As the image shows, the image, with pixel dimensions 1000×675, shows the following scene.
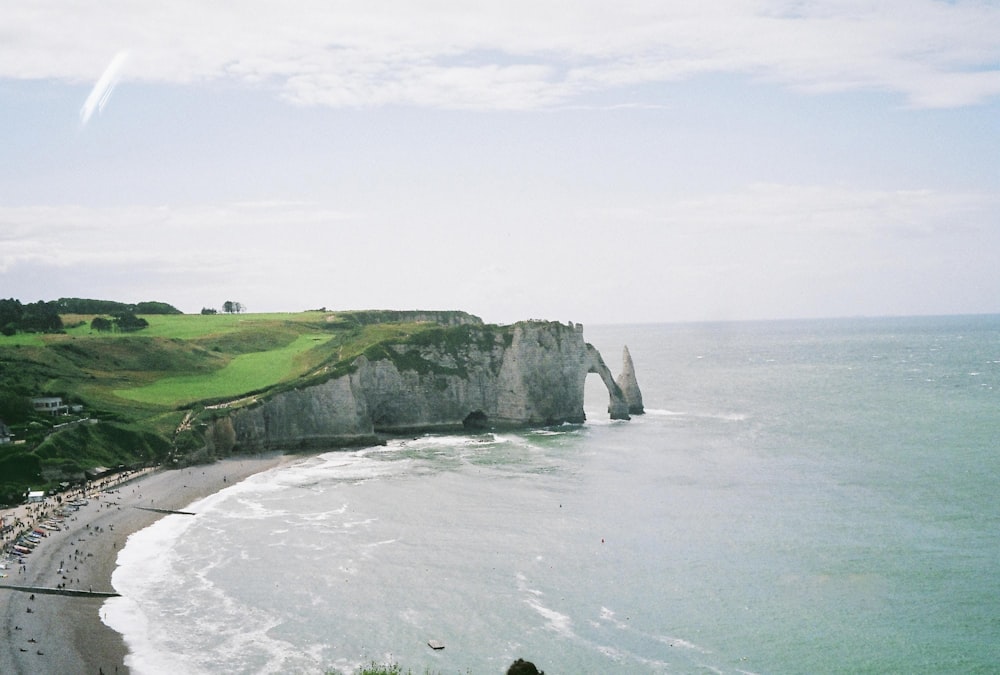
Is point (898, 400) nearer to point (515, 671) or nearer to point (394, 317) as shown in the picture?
point (394, 317)

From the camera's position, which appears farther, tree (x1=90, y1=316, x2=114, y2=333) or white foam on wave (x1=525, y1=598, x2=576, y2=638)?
tree (x1=90, y1=316, x2=114, y2=333)

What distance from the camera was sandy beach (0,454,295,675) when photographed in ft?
134

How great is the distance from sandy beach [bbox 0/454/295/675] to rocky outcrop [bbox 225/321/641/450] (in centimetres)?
2181

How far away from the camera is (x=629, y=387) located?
11656 cm

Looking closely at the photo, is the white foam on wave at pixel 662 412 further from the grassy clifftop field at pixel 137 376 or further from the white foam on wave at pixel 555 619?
the white foam on wave at pixel 555 619

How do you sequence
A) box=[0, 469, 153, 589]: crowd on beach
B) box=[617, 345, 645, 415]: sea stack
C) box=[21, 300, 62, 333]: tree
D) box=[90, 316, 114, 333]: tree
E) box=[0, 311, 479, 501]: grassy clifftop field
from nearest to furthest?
box=[0, 469, 153, 589]: crowd on beach
box=[0, 311, 479, 501]: grassy clifftop field
box=[617, 345, 645, 415]: sea stack
box=[21, 300, 62, 333]: tree
box=[90, 316, 114, 333]: tree

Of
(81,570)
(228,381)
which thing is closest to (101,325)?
(228,381)

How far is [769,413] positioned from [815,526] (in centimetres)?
5909

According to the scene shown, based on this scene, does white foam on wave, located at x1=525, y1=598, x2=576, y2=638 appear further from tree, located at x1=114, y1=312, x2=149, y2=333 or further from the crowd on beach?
tree, located at x1=114, y1=312, x2=149, y2=333

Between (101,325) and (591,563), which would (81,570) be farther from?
(101,325)

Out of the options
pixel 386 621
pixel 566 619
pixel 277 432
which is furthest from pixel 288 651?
pixel 277 432

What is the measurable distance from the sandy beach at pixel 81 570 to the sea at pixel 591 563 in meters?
1.44

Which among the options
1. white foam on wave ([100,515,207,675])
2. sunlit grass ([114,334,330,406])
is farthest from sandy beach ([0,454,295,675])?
sunlit grass ([114,334,330,406])

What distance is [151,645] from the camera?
4212 centimetres
